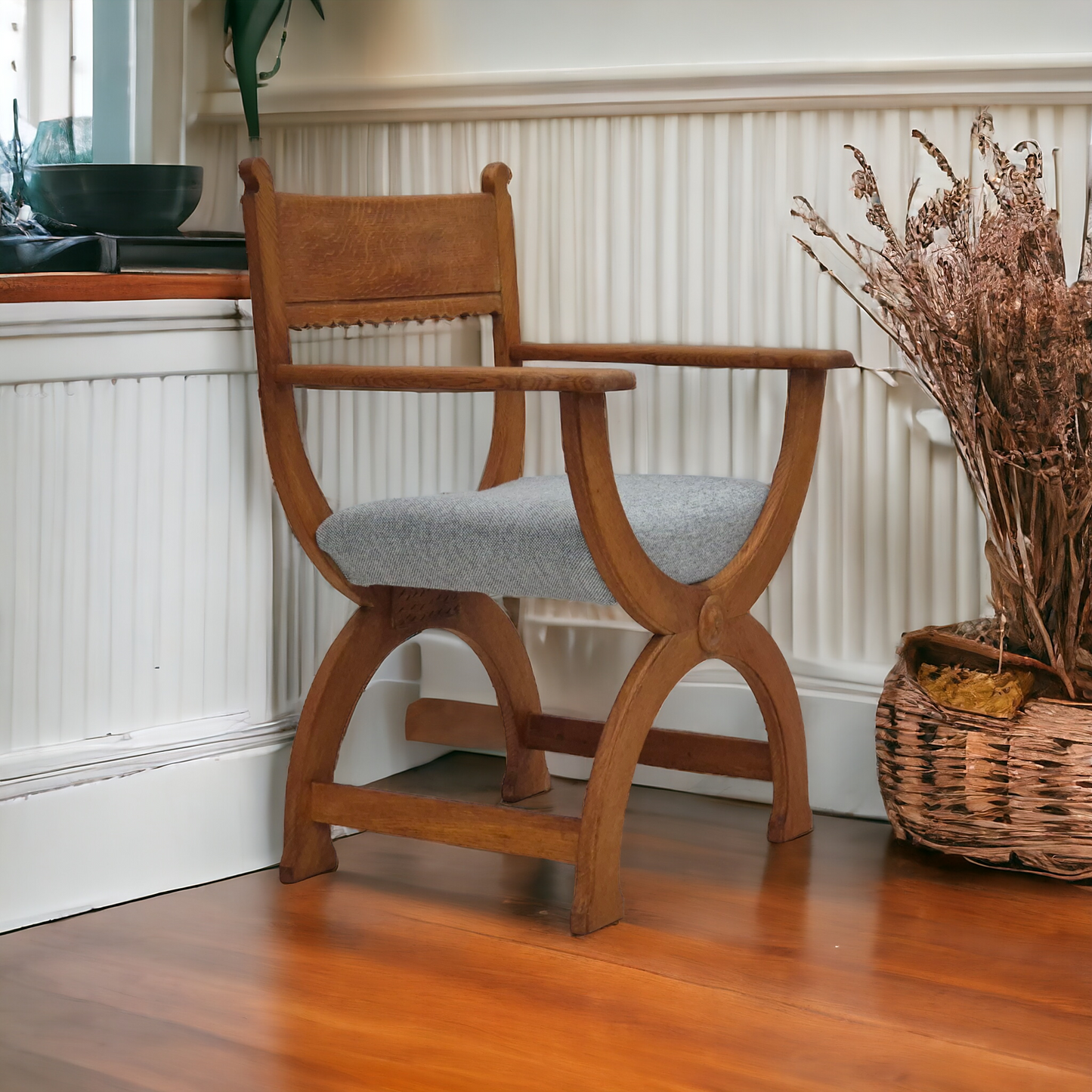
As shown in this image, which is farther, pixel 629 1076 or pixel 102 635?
pixel 102 635

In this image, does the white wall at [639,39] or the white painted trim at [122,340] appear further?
the white wall at [639,39]

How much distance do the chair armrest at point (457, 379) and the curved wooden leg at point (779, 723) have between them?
16.9 inches

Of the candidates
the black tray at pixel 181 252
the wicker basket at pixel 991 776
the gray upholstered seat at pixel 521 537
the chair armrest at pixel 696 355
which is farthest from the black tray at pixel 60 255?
the wicker basket at pixel 991 776

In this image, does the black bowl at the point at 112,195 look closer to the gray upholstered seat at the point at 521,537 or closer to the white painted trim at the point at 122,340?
the white painted trim at the point at 122,340

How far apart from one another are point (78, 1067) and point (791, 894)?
30.3 inches

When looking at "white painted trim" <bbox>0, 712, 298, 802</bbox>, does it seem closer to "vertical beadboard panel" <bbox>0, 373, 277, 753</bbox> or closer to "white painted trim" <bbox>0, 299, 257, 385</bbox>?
"vertical beadboard panel" <bbox>0, 373, 277, 753</bbox>

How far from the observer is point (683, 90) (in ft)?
6.20

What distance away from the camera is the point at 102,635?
1.58 meters

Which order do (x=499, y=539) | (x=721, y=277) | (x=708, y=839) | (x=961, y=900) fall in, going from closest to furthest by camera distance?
(x=499, y=539), (x=961, y=900), (x=708, y=839), (x=721, y=277)

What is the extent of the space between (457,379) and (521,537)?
17 centimetres

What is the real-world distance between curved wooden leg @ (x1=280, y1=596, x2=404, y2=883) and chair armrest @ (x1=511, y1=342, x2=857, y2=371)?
41cm

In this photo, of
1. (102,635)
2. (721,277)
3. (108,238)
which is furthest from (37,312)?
(721,277)

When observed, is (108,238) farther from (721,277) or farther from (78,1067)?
(78,1067)

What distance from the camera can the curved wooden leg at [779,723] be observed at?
1.68m
